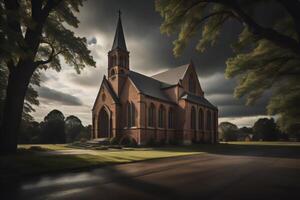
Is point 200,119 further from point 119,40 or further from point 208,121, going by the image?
point 119,40

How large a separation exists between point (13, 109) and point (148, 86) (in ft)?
→ 94.8

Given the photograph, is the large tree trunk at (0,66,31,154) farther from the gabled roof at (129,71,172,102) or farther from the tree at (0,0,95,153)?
the gabled roof at (129,71,172,102)

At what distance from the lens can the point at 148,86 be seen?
41.3 meters

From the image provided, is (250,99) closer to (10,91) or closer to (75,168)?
(75,168)

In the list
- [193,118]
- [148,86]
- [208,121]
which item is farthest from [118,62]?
[208,121]

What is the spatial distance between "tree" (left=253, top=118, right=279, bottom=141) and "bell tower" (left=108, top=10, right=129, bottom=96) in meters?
68.6

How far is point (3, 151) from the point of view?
44.0 ft

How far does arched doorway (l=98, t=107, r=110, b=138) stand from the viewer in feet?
128

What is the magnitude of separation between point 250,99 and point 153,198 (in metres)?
7.86

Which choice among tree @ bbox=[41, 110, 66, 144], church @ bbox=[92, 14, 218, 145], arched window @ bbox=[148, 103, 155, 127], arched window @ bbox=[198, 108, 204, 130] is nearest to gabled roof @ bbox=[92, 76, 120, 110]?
church @ bbox=[92, 14, 218, 145]

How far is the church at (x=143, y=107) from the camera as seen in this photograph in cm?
3589

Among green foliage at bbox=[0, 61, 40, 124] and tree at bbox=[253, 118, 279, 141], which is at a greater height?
green foliage at bbox=[0, 61, 40, 124]

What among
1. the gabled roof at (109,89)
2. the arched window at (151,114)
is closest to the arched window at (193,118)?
the arched window at (151,114)

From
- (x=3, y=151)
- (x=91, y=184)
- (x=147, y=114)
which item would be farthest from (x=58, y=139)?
(x=91, y=184)
